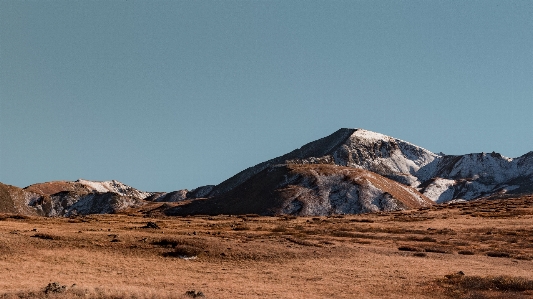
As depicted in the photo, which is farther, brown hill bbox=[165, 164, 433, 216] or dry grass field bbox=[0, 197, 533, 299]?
brown hill bbox=[165, 164, 433, 216]

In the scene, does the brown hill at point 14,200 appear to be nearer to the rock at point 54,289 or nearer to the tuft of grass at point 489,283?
the rock at point 54,289

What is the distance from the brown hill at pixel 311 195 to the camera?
13562 cm

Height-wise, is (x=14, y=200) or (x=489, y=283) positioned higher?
(x=14, y=200)

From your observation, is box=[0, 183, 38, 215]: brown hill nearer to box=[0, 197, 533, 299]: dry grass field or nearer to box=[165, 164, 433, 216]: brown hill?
box=[165, 164, 433, 216]: brown hill

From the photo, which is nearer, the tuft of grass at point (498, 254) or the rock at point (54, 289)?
the rock at point (54, 289)

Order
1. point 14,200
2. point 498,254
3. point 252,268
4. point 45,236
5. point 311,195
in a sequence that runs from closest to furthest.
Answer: point 252,268 < point 45,236 < point 498,254 < point 311,195 < point 14,200

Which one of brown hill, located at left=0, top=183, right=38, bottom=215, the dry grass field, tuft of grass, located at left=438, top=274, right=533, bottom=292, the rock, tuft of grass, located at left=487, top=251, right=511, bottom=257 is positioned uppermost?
brown hill, located at left=0, top=183, right=38, bottom=215

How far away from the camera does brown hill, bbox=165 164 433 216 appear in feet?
445

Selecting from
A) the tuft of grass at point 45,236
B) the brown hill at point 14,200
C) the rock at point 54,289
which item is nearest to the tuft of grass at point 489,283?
the rock at point 54,289

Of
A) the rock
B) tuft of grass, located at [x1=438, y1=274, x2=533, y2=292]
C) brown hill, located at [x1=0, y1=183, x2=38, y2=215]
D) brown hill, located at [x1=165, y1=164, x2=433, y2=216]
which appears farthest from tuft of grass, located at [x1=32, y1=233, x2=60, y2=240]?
brown hill, located at [x1=0, y1=183, x2=38, y2=215]

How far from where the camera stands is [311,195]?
140 metres

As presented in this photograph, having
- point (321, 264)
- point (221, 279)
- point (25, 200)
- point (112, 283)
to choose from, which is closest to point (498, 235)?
point (321, 264)

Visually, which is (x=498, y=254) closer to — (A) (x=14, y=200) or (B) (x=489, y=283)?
(B) (x=489, y=283)

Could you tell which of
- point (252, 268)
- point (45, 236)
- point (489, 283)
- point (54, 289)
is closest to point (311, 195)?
point (45, 236)
